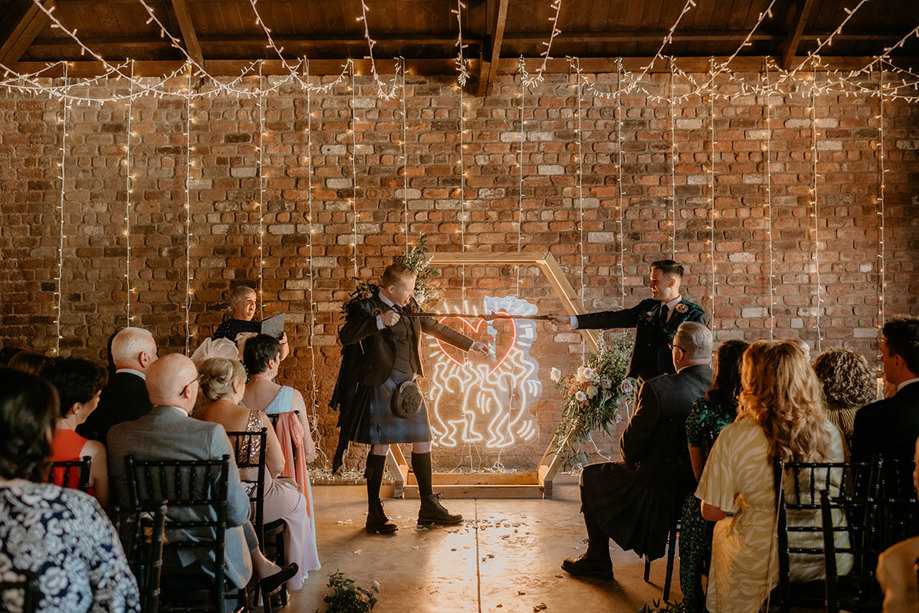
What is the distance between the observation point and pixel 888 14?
250 inches

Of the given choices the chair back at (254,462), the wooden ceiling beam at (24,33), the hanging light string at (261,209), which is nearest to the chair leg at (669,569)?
the chair back at (254,462)

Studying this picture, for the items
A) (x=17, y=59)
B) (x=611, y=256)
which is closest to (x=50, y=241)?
(x=17, y=59)

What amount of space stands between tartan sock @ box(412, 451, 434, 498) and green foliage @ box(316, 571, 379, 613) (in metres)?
1.51

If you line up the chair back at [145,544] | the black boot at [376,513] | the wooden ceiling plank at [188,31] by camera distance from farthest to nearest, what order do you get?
the wooden ceiling plank at [188,31], the black boot at [376,513], the chair back at [145,544]

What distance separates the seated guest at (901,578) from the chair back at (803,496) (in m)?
1.02

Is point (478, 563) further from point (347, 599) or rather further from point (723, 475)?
point (723, 475)

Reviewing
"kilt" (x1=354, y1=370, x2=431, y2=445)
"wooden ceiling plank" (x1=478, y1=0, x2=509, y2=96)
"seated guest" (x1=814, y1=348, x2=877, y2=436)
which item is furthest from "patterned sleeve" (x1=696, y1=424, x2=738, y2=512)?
"wooden ceiling plank" (x1=478, y1=0, x2=509, y2=96)

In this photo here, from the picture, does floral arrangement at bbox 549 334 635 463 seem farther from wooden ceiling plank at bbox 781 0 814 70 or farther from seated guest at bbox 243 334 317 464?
wooden ceiling plank at bbox 781 0 814 70

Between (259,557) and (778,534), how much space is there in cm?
197

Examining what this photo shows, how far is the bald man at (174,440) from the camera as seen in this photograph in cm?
250

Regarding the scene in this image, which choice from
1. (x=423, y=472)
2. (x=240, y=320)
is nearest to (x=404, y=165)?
(x=240, y=320)

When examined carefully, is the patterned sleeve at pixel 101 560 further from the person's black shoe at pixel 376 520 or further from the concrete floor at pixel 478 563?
the person's black shoe at pixel 376 520

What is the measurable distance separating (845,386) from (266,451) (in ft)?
8.08

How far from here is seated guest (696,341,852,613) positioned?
2535 mm
